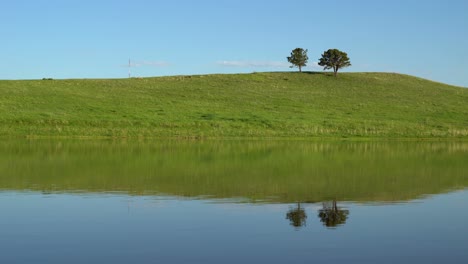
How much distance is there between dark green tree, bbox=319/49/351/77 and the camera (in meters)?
134

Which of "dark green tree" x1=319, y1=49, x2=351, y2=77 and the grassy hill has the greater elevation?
"dark green tree" x1=319, y1=49, x2=351, y2=77

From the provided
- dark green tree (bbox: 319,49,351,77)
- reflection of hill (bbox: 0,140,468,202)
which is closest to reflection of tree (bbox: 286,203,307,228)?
reflection of hill (bbox: 0,140,468,202)

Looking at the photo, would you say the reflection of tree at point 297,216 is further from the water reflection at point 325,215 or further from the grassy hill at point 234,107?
the grassy hill at point 234,107

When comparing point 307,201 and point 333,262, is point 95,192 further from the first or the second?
point 333,262

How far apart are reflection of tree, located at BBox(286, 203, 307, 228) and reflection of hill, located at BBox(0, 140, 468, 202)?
7.99 ft

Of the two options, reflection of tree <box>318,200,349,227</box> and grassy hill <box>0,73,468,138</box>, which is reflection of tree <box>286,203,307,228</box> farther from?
grassy hill <box>0,73,468,138</box>

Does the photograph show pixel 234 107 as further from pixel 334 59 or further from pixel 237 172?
pixel 237 172

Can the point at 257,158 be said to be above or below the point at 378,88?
below

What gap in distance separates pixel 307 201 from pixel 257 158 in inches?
849

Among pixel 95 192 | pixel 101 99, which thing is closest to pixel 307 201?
pixel 95 192

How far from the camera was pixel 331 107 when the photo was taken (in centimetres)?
9862

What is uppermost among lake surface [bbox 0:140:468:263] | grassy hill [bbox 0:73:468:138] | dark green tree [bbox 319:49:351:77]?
dark green tree [bbox 319:49:351:77]

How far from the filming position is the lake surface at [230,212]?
15.0 m

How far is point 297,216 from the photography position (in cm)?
1980
